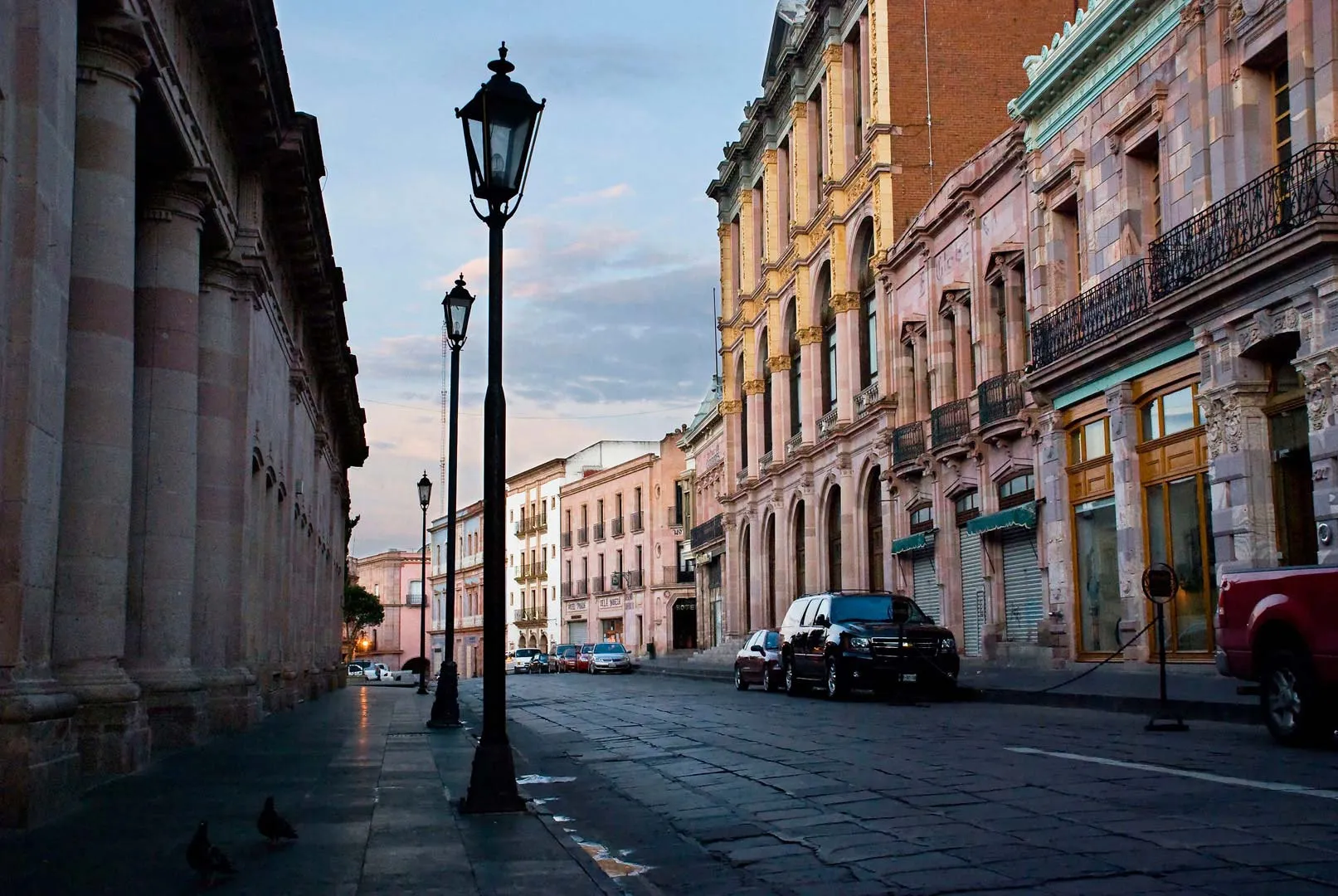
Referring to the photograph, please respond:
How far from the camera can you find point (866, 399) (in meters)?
42.3

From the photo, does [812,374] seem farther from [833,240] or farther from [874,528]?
[874,528]

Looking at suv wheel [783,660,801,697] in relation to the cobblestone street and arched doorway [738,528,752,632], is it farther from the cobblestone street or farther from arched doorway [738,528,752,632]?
arched doorway [738,528,752,632]

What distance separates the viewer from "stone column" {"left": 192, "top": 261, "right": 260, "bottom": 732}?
54.1 feet

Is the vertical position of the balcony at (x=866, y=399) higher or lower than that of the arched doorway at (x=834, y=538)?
higher

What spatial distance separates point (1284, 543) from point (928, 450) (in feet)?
50.7

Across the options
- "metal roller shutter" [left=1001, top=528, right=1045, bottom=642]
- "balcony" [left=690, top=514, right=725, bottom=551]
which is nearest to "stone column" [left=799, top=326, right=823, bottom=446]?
"balcony" [left=690, top=514, right=725, bottom=551]

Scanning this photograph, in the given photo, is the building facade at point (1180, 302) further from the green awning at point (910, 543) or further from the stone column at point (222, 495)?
the stone column at point (222, 495)

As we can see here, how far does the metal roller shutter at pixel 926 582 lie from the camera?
1459 inches

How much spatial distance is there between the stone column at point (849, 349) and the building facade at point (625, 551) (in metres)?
38.0

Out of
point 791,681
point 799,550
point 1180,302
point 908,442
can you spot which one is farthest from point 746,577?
point 1180,302

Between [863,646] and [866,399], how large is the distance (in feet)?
60.4

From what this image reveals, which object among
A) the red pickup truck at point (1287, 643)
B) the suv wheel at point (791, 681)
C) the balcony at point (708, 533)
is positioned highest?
the balcony at point (708, 533)

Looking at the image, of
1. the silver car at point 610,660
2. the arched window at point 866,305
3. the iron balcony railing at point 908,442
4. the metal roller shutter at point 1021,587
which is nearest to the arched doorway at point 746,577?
the silver car at point 610,660

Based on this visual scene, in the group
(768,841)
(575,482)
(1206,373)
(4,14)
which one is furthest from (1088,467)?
(575,482)
